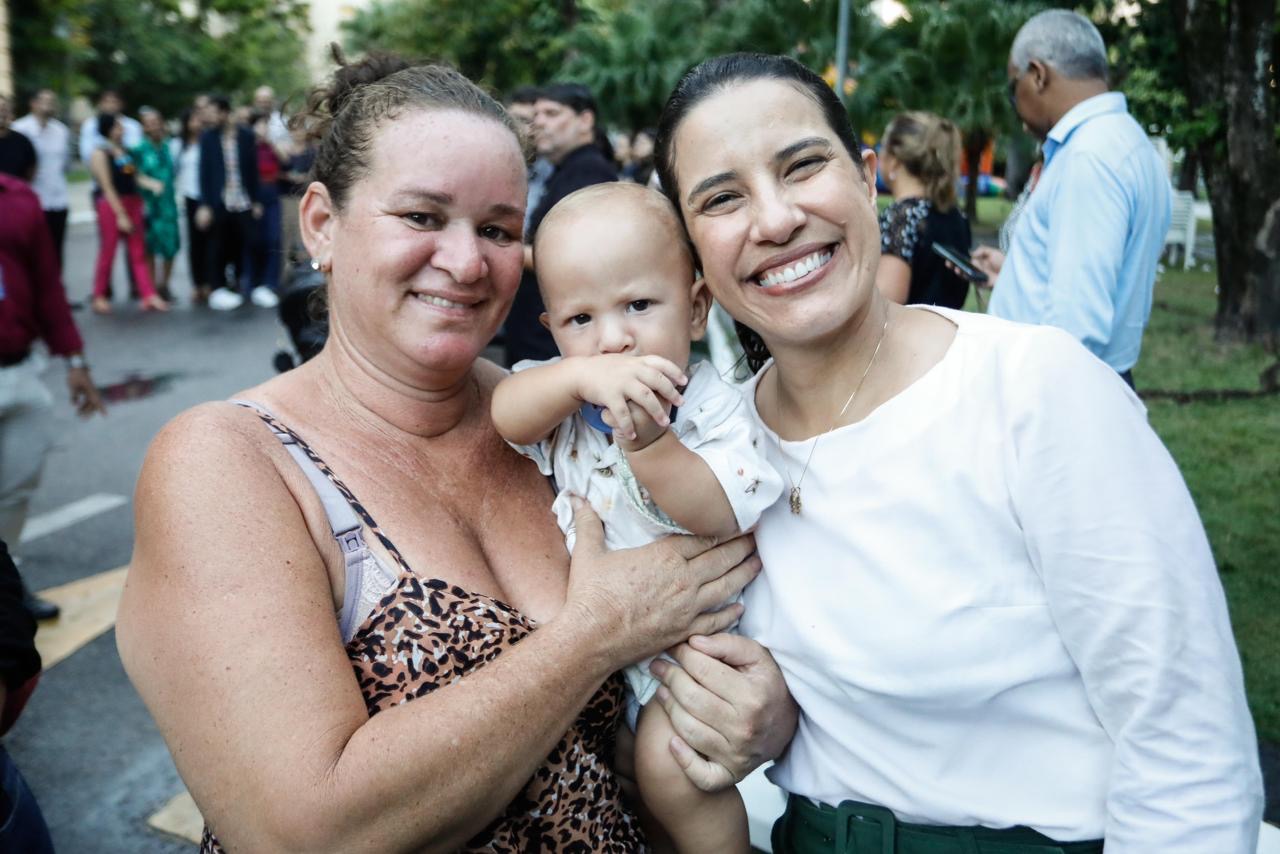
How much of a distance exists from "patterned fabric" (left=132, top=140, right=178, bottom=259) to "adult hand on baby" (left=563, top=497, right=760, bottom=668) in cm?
1332

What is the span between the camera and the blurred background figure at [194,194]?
13.4 m

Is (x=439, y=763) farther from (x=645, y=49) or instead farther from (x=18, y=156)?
(x=645, y=49)

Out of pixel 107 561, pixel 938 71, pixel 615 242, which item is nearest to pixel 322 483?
pixel 615 242

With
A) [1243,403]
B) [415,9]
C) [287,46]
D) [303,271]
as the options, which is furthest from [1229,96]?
[287,46]

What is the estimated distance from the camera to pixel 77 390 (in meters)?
5.41

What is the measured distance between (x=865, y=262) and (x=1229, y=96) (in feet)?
21.8

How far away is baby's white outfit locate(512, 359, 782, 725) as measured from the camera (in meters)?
1.85

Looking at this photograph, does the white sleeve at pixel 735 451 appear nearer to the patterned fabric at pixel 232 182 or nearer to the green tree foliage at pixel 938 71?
the patterned fabric at pixel 232 182

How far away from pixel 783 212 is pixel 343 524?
93 centimetres

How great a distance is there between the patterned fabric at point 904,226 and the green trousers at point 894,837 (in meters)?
3.64

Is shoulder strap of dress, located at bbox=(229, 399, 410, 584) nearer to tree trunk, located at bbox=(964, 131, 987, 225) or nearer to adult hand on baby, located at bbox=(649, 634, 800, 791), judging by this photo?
adult hand on baby, located at bbox=(649, 634, 800, 791)

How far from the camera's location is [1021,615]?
63.3 inches

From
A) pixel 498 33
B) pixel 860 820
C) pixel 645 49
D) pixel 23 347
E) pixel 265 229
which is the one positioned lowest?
pixel 265 229

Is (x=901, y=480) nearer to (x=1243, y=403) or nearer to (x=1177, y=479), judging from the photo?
(x=1177, y=479)
